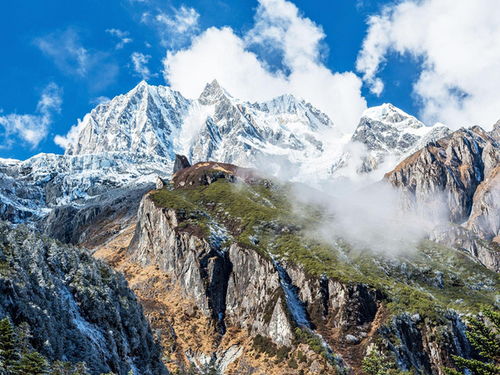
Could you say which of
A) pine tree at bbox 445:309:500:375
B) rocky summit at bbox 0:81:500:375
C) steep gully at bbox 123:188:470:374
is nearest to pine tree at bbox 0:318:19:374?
rocky summit at bbox 0:81:500:375

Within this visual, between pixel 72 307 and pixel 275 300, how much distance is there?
6053 cm

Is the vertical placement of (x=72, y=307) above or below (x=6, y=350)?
above

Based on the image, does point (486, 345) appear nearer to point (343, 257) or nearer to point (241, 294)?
point (241, 294)

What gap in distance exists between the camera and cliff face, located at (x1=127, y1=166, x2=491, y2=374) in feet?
326

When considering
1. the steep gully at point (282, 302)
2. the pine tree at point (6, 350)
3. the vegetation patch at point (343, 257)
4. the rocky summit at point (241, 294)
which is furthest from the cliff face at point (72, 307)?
the vegetation patch at point (343, 257)

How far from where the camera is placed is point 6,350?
34188 millimetres

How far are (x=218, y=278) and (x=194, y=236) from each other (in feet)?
48.3

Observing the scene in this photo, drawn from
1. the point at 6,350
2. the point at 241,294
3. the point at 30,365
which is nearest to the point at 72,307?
the point at 6,350

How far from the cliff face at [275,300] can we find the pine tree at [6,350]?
67952mm

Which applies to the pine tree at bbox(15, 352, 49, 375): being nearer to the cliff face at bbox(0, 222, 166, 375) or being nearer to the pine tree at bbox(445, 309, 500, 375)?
the cliff face at bbox(0, 222, 166, 375)

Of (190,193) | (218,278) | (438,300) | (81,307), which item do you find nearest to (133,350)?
(81,307)

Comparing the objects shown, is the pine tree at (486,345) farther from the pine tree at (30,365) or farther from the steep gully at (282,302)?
the steep gully at (282,302)

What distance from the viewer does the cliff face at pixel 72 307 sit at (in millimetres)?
49406

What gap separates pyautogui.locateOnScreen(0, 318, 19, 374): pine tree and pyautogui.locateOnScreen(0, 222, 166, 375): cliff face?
1153cm
